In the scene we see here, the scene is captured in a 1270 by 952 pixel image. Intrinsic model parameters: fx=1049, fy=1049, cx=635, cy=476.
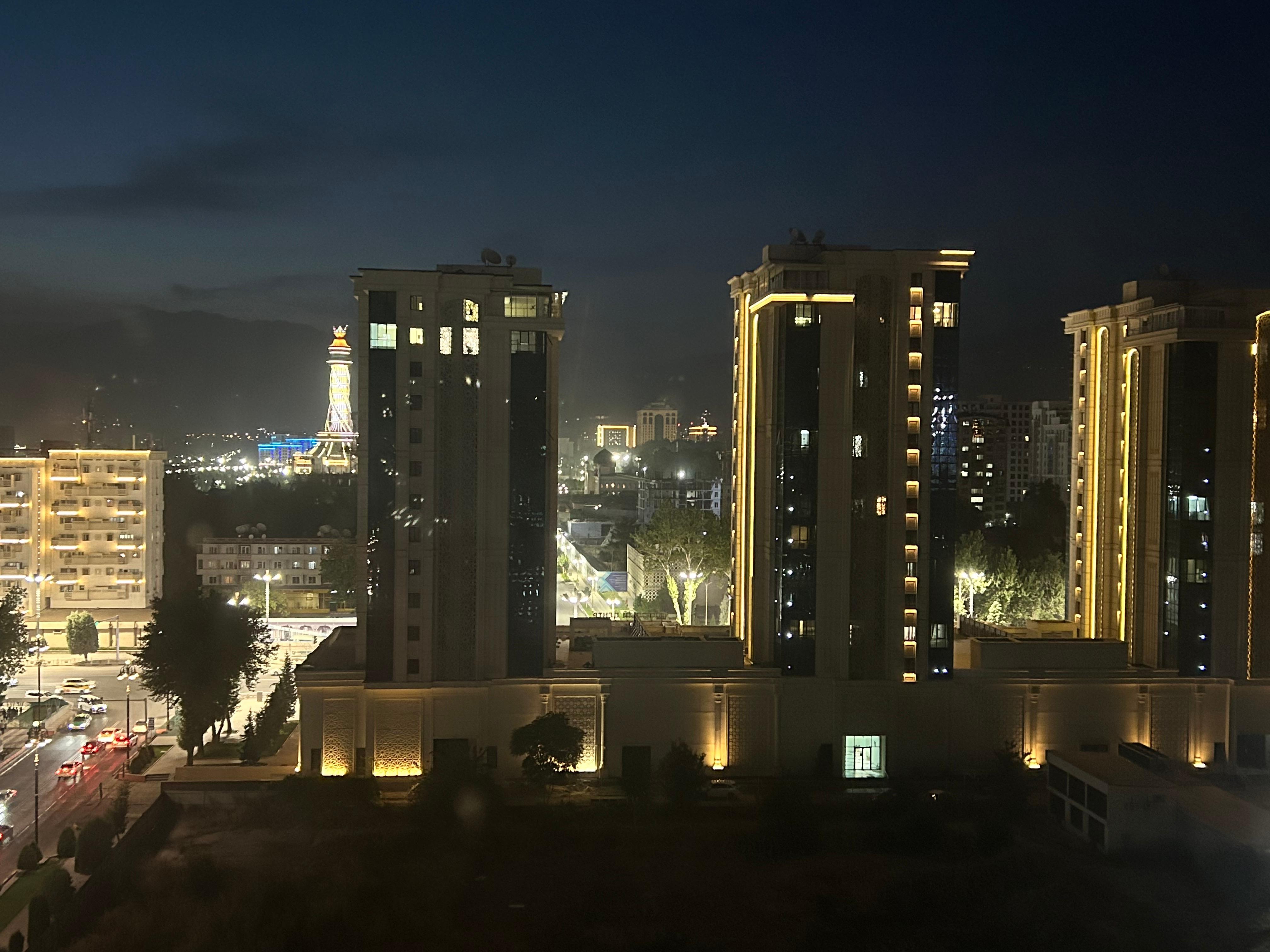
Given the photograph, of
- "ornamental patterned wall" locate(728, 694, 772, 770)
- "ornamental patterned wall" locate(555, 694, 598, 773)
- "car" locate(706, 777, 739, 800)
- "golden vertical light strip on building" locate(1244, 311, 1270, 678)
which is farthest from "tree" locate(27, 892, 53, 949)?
"golden vertical light strip on building" locate(1244, 311, 1270, 678)

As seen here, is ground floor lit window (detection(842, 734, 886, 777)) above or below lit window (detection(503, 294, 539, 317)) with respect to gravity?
below

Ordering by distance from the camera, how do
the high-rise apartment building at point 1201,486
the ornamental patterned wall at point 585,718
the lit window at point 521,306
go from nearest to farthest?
the lit window at point 521,306, the ornamental patterned wall at point 585,718, the high-rise apartment building at point 1201,486

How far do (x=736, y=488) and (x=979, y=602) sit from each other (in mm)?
13527

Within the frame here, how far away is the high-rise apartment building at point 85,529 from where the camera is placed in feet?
145

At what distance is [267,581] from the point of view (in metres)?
38.2

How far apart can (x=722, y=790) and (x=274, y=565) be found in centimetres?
3100

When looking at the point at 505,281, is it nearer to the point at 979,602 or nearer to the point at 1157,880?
the point at 1157,880

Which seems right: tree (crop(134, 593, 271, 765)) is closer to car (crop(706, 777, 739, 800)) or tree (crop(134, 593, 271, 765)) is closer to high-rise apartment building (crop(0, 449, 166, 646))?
car (crop(706, 777, 739, 800))

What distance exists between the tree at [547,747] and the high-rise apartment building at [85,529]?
29.7m

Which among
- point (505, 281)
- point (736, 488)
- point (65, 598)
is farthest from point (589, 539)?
point (505, 281)

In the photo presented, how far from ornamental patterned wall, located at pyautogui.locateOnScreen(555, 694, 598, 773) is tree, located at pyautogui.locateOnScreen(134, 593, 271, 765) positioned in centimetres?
827

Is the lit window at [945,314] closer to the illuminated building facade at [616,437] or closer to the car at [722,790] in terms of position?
the car at [722,790]

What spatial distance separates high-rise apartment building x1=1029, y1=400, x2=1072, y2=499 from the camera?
87.4 metres

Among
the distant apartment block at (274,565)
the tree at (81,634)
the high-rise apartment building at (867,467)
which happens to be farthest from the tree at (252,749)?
the distant apartment block at (274,565)
